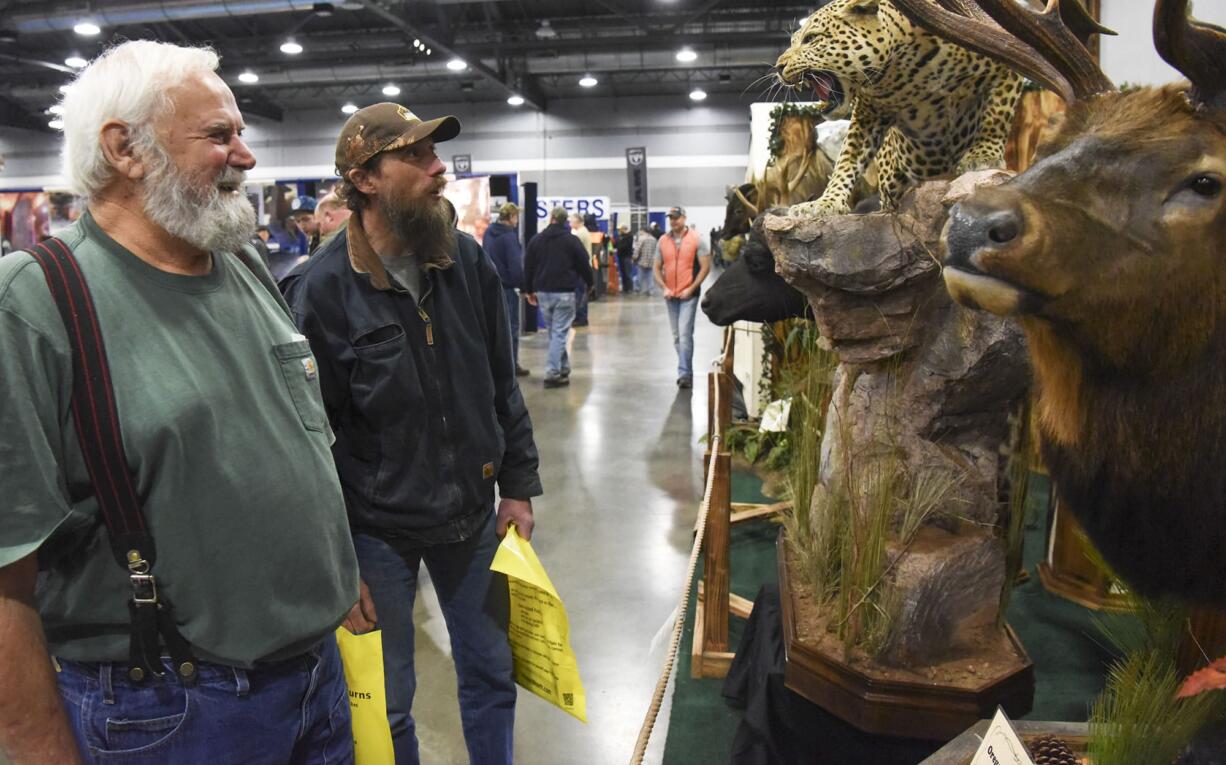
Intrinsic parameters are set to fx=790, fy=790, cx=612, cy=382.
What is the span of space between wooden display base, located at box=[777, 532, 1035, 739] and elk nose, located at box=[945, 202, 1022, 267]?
4.47ft

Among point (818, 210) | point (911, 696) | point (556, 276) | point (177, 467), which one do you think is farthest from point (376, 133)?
point (556, 276)

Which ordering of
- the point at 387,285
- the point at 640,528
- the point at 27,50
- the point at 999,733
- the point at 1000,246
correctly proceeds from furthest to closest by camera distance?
the point at 27,50 → the point at 640,528 → the point at 387,285 → the point at 999,733 → the point at 1000,246

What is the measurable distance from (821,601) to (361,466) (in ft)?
4.32

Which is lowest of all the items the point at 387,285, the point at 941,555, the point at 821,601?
the point at 821,601

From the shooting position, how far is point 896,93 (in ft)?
6.49

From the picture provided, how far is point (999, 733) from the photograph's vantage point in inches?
41.2

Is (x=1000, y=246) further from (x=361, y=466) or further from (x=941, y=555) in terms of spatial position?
(x=361, y=466)

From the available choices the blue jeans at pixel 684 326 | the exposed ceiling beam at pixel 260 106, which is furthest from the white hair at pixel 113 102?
the exposed ceiling beam at pixel 260 106

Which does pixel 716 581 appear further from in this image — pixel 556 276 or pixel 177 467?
pixel 556 276

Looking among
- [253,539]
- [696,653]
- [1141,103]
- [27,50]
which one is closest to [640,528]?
[696,653]

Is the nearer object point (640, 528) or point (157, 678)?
point (157, 678)

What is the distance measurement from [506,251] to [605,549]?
15.6ft

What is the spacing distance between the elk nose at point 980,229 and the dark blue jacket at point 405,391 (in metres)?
1.35

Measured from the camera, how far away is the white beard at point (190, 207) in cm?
127
